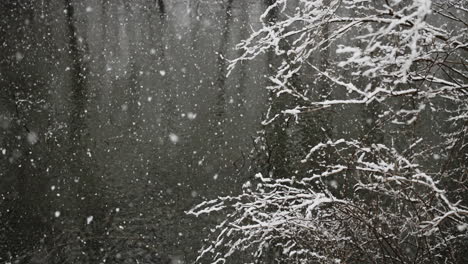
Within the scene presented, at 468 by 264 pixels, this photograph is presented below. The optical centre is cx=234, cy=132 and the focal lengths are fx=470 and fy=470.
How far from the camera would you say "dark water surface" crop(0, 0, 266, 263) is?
760 cm

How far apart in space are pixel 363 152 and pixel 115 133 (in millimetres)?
7184

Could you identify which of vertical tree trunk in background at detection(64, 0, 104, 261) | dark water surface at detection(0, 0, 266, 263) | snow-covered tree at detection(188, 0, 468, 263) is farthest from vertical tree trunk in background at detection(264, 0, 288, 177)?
vertical tree trunk in background at detection(64, 0, 104, 261)

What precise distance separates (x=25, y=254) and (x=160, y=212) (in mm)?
2168

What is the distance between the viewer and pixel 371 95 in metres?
2.48

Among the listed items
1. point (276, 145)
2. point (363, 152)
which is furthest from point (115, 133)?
point (363, 152)

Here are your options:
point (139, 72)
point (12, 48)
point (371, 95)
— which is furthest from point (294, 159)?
point (12, 48)

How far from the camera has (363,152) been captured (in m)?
4.14

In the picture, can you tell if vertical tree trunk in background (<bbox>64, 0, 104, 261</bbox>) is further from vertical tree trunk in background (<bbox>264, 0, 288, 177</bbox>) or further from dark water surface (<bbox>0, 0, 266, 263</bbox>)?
vertical tree trunk in background (<bbox>264, 0, 288, 177</bbox>)

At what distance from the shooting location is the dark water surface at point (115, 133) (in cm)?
760

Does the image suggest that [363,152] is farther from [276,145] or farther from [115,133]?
[115,133]

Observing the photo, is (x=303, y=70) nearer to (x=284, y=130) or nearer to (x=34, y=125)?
(x=284, y=130)

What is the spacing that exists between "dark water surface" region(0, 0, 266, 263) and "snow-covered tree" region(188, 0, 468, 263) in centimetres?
75

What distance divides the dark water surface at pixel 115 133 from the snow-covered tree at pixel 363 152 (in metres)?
0.75

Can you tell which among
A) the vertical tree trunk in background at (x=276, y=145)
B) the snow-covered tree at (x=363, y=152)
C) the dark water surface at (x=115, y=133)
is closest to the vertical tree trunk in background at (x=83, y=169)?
the dark water surface at (x=115, y=133)
